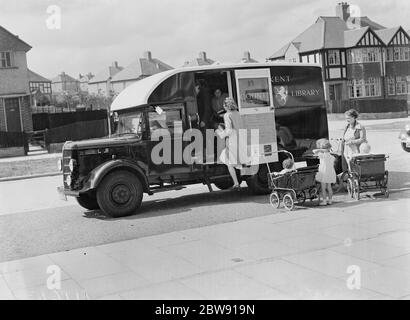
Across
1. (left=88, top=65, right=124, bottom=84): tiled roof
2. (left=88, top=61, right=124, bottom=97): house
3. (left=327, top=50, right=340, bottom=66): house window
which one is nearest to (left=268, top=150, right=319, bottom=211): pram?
(left=327, top=50, right=340, bottom=66): house window

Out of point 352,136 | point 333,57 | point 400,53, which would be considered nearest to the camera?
point 352,136

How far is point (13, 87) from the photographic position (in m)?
32.8

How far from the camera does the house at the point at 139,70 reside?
77812 millimetres

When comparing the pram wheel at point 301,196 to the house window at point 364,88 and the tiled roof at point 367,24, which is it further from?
the tiled roof at point 367,24

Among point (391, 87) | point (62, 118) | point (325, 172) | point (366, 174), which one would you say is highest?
point (391, 87)

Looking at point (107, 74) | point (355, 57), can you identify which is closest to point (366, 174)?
point (355, 57)

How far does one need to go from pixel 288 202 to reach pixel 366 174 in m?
1.61

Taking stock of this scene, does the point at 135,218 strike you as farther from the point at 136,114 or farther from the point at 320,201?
the point at 320,201

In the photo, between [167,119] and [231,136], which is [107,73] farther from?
[231,136]

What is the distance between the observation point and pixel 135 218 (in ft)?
31.5

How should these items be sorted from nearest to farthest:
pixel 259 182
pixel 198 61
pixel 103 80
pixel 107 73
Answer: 1. pixel 259 182
2. pixel 198 61
3. pixel 107 73
4. pixel 103 80

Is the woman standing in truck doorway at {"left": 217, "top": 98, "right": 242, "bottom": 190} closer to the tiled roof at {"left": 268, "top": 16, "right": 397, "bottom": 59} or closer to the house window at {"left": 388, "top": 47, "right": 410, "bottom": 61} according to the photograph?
the tiled roof at {"left": 268, "top": 16, "right": 397, "bottom": 59}

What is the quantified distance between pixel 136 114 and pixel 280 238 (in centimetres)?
439

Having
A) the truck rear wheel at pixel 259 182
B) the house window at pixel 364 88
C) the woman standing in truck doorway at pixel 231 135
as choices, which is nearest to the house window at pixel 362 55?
the house window at pixel 364 88
